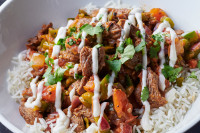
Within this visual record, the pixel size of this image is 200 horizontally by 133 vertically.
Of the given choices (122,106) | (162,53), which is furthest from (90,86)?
(162,53)

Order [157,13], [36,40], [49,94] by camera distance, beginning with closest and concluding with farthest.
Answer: [49,94]
[157,13]
[36,40]

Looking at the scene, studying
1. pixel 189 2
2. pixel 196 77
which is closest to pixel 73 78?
pixel 196 77

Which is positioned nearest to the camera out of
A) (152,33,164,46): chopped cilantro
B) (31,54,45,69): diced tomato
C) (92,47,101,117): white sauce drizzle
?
(92,47,101,117): white sauce drizzle

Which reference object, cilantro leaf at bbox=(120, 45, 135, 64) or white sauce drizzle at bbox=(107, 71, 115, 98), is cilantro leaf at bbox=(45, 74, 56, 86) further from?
cilantro leaf at bbox=(120, 45, 135, 64)

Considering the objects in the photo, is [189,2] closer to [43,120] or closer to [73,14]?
[73,14]

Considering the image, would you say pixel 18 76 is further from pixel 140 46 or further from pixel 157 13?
pixel 157 13

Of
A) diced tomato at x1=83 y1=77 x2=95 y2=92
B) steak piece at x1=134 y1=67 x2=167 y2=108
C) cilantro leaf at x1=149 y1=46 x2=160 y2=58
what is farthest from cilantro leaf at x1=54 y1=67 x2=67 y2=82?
cilantro leaf at x1=149 y1=46 x2=160 y2=58
